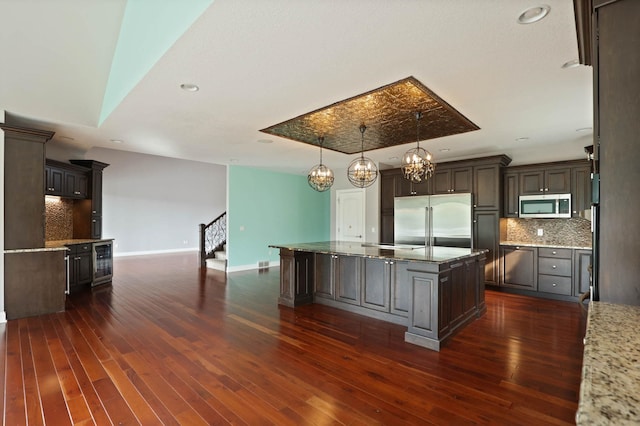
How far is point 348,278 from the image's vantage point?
4504mm

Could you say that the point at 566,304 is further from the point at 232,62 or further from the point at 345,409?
the point at 232,62

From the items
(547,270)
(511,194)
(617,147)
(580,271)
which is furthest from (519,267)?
(617,147)

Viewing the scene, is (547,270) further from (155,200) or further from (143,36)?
(155,200)

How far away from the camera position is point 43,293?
165 inches

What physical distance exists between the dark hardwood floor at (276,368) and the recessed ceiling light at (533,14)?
101 inches

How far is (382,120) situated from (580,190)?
3608 millimetres

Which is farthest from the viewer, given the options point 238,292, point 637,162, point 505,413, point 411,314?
point 238,292

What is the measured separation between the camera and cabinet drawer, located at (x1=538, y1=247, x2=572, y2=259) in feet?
16.3

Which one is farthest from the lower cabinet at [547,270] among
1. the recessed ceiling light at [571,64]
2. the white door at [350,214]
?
the recessed ceiling light at [571,64]

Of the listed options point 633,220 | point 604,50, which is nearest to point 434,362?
point 633,220

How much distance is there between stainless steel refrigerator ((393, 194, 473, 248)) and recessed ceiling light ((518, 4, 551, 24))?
4268mm

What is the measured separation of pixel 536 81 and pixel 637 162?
1.94 m

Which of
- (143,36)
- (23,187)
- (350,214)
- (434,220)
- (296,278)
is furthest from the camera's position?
(350,214)

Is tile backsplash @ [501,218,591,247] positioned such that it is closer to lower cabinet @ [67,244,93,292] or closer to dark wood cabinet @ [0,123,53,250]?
dark wood cabinet @ [0,123,53,250]
